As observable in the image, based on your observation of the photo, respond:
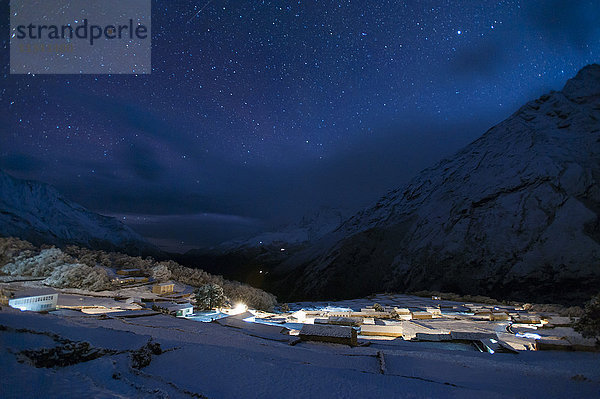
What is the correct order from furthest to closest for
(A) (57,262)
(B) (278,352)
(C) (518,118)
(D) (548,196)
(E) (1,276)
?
(C) (518,118) → (D) (548,196) → (A) (57,262) → (E) (1,276) → (B) (278,352)

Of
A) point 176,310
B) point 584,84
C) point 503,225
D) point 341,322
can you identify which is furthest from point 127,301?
point 584,84

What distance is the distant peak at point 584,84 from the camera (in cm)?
7488

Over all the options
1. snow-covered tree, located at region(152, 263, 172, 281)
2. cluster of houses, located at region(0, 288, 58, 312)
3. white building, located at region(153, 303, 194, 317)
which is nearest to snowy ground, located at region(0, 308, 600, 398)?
white building, located at region(153, 303, 194, 317)

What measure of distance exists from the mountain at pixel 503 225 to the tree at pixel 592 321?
47500 mm

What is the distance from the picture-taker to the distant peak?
7488 cm

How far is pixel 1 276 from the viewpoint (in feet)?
85.4

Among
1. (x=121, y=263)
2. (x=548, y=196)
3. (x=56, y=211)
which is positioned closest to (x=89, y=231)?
(x=56, y=211)

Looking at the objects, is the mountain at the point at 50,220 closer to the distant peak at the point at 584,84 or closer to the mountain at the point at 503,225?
the mountain at the point at 503,225

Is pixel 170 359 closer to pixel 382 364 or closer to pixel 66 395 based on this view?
pixel 66 395

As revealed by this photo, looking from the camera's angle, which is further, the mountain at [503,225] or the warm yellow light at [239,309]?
the mountain at [503,225]

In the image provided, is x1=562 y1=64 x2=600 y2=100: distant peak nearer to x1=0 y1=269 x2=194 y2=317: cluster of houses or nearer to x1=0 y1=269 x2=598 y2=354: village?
x1=0 y1=269 x2=598 y2=354: village

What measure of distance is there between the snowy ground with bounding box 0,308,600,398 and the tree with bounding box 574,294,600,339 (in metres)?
1.03

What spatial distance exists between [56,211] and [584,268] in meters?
174

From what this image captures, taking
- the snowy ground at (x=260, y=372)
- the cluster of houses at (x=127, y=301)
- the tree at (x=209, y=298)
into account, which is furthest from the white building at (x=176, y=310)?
the snowy ground at (x=260, y=372)
